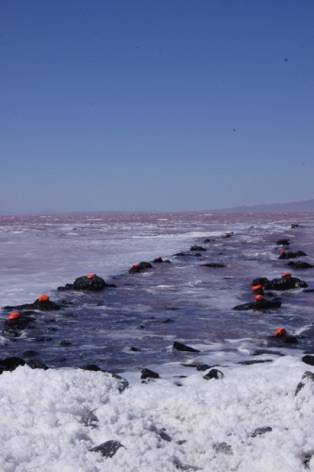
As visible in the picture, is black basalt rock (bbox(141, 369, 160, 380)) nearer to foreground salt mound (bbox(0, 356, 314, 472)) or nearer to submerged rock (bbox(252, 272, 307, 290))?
foreground salt mound (bbox(0, 356, 314, 472))

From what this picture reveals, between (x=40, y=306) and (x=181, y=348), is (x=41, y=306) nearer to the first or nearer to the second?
(x=40, y=306)

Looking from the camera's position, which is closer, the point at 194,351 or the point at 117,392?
the point at 117,392

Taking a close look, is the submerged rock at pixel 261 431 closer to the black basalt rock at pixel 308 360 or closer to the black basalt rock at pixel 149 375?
the black basalt rock at pixel 149 375

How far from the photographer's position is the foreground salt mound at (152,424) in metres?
3.21

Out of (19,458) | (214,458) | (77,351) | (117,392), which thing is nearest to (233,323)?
(77,351)

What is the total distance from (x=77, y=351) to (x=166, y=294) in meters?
4.28

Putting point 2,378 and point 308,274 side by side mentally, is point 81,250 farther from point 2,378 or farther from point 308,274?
point 2,378

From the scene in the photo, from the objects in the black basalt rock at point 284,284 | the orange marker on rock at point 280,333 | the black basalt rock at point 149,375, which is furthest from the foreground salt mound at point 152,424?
the black basalt rock at point 284,284

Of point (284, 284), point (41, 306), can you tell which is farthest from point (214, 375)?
point (284, 284)

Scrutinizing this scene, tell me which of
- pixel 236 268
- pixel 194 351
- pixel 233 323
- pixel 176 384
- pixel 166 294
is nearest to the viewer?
pixel 176 384

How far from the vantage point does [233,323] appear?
300 inches

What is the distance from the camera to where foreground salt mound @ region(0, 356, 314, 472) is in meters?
3.21

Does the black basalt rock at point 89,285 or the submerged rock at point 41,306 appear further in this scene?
the black basalt rock at point 89,285

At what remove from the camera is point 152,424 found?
3674mm
